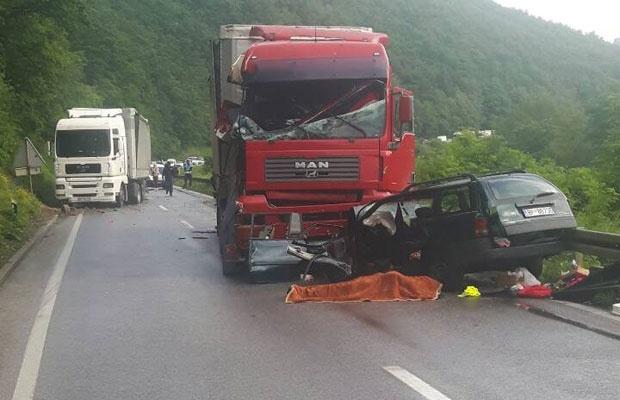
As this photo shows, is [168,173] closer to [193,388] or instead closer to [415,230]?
[415,230]

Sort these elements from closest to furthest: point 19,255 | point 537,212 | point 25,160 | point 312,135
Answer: point 537,212 → point 312,135 → point 19,255 → point 25,160

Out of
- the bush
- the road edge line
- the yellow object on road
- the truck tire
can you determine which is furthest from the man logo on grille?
the truck tire

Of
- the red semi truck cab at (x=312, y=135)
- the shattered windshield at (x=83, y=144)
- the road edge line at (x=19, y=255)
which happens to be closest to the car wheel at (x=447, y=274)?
the red semi truck cab at (x=312, y=135)

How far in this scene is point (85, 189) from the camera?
93.4 feet

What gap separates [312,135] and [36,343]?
5.16 meters

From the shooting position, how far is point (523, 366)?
648cm

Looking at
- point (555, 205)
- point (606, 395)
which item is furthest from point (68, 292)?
point (606, 395)

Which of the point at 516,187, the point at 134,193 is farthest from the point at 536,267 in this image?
the point at 134,193

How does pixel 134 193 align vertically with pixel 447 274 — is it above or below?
below

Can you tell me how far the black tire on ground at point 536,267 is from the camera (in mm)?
10112

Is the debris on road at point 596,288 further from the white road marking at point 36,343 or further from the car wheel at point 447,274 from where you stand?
the white road marking at point 36,343

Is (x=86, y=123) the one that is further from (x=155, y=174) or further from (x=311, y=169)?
(x=155, y=174)

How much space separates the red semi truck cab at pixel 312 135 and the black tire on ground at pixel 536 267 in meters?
2.48

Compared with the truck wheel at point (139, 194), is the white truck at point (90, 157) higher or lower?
higher
